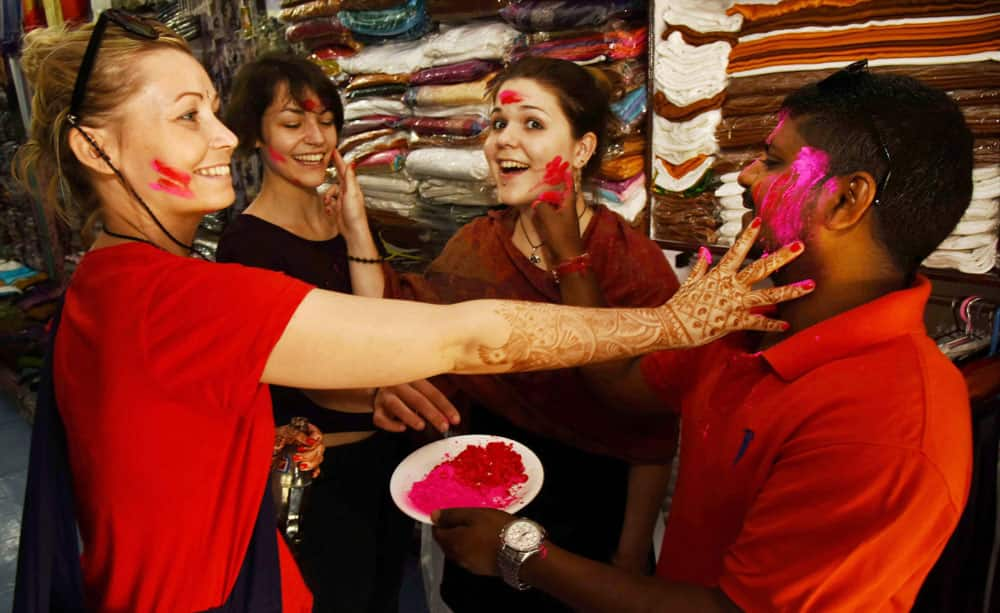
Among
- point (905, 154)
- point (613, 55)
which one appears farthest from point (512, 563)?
point (613, 55)

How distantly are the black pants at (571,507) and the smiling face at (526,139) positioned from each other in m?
0.69

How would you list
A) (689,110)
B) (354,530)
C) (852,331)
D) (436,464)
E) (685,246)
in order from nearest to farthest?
(852,331), (436,464), (354,530), (689,110), (685,246)

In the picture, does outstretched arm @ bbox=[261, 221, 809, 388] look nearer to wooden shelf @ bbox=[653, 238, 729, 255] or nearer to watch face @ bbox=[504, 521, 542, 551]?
watch face @ bbox=[504, 521, 542, 551]

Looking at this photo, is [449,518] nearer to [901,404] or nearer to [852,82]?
[901,404]

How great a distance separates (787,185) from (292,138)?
160cm

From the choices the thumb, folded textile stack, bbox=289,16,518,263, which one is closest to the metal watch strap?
the thumb

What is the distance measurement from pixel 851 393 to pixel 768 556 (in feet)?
0.84

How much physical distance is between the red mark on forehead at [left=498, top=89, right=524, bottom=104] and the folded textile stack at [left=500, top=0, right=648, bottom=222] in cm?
46

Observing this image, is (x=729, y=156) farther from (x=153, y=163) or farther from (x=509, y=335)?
(x=153, y=163)

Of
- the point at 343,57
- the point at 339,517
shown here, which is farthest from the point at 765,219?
the point at 343,57

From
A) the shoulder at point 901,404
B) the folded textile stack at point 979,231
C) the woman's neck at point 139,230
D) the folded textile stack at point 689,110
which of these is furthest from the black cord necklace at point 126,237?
the folded textile stack at point 979,231

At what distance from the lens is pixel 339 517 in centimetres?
196

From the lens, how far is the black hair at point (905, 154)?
1.00m

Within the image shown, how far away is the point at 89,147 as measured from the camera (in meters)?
1.10
